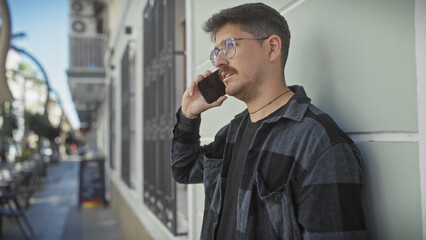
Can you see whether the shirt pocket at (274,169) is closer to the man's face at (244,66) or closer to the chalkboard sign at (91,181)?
the man's face at (244,66)

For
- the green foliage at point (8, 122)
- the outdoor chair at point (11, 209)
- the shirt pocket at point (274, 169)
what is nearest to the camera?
the shirt pocket at point (274, 169)

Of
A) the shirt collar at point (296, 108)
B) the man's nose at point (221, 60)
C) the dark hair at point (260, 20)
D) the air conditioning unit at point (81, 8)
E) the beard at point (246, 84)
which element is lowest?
the shirt collar at point (296, 108)

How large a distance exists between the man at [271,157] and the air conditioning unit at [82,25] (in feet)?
38.0

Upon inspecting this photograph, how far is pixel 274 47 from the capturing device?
131cm

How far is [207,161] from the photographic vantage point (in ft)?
5.56

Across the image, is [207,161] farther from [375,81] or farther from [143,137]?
[143,137]

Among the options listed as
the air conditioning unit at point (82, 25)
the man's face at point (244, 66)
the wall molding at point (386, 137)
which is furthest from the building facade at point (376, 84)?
the air conditioning unit at point (82, 25)

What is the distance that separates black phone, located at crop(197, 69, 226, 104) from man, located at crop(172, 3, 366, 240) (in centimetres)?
4

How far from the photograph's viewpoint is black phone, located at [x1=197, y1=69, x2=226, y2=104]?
5.36ft

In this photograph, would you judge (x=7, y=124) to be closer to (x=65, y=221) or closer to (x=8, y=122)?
(x=8, y=122)

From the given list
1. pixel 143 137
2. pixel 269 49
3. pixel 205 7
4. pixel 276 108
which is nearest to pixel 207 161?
pixel 276 108

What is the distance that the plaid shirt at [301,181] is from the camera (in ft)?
3.19

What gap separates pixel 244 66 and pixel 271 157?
0.35 meters

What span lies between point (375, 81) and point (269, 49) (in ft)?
1.24
